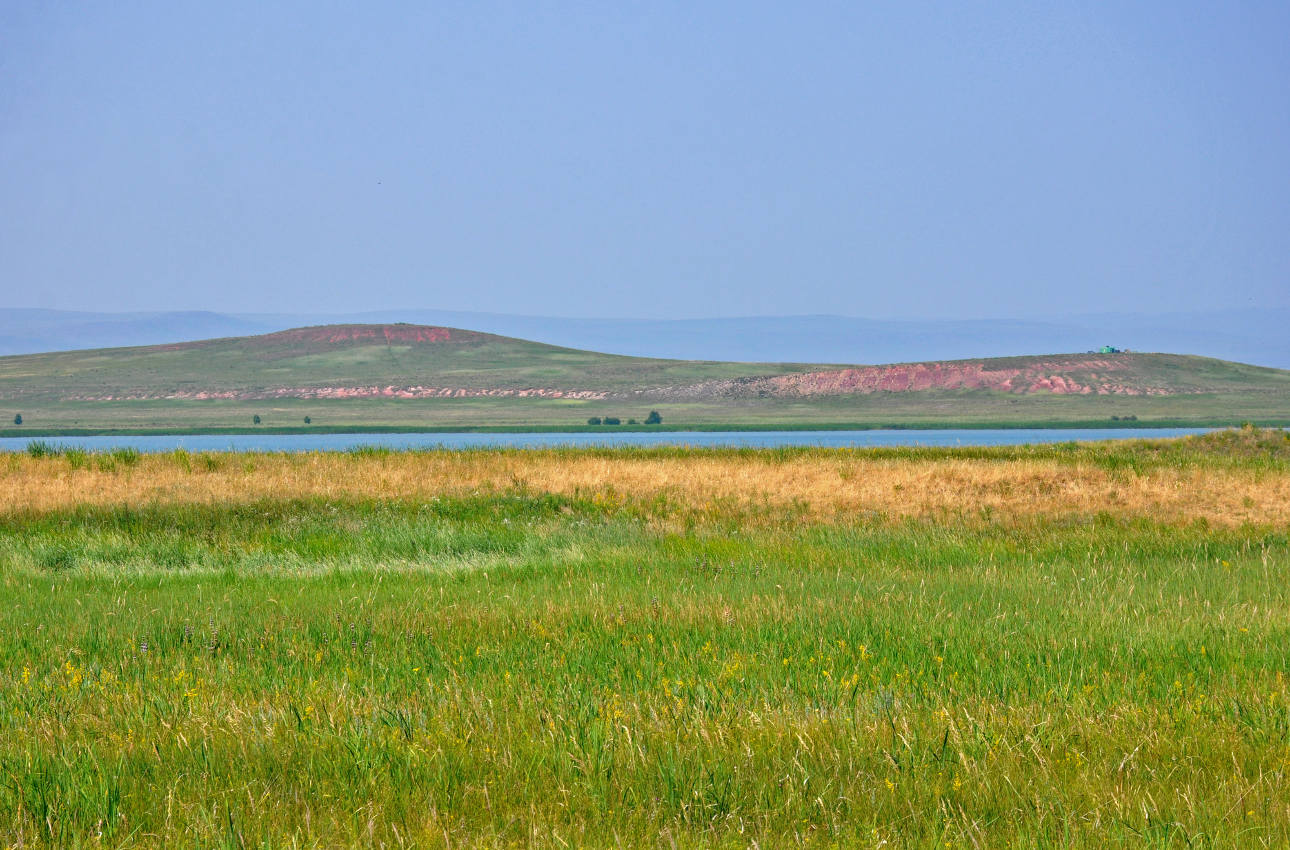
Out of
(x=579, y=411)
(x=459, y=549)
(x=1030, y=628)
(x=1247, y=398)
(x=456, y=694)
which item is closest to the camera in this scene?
(x=456, y=694)

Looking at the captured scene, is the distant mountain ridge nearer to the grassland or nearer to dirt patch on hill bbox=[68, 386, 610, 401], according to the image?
dirt patch on hill bbox=[68, 386, 610, 401]

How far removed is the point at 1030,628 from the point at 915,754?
410cm

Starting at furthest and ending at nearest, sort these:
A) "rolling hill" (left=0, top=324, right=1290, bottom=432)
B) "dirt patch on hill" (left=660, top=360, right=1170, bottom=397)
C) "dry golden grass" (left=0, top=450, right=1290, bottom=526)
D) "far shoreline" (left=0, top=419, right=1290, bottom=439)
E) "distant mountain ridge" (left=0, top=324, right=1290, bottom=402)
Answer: "distant mountain ridge" (left=0, top=324, right=1290, bottom=402)
"dirt patch on hill" (left=660, top=360, right=1170, bottom=397)
"rolling hill" (left=0, top=324, right=1290, bottom=432)
"far shoreline" (left=0, top=419, right=1290, bottom=439)
"dry golden grass" (left=0, top=450, right=1290, bottom=526)

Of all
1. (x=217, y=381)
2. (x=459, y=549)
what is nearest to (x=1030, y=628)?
(x=459, y=549)

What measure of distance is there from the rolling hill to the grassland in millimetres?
123807

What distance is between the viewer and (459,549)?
1969 centimetres

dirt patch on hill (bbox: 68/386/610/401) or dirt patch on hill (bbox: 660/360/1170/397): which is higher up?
dirt patch on hill (bbox: 660/360/1170/397)

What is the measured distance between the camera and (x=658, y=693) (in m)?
7.10

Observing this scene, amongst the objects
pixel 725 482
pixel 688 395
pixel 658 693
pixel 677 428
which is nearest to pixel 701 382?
pixel 688 395

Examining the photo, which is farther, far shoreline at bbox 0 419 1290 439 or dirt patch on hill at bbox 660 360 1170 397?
dirt patch on hill at bbox 660 360 1170 397

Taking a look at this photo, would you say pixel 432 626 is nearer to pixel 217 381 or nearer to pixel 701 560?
pixel 701 560

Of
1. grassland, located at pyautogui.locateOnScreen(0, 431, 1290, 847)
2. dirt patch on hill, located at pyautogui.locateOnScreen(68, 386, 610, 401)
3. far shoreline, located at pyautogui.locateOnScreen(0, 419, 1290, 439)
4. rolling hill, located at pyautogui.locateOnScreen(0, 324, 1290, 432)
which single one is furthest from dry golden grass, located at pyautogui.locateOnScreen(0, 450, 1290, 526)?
dirt patch on hill, located at pyautogui.locateOnScreen(68, 386, 610, 401)

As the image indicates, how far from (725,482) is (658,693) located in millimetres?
21494

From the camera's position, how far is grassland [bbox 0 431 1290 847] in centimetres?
509
